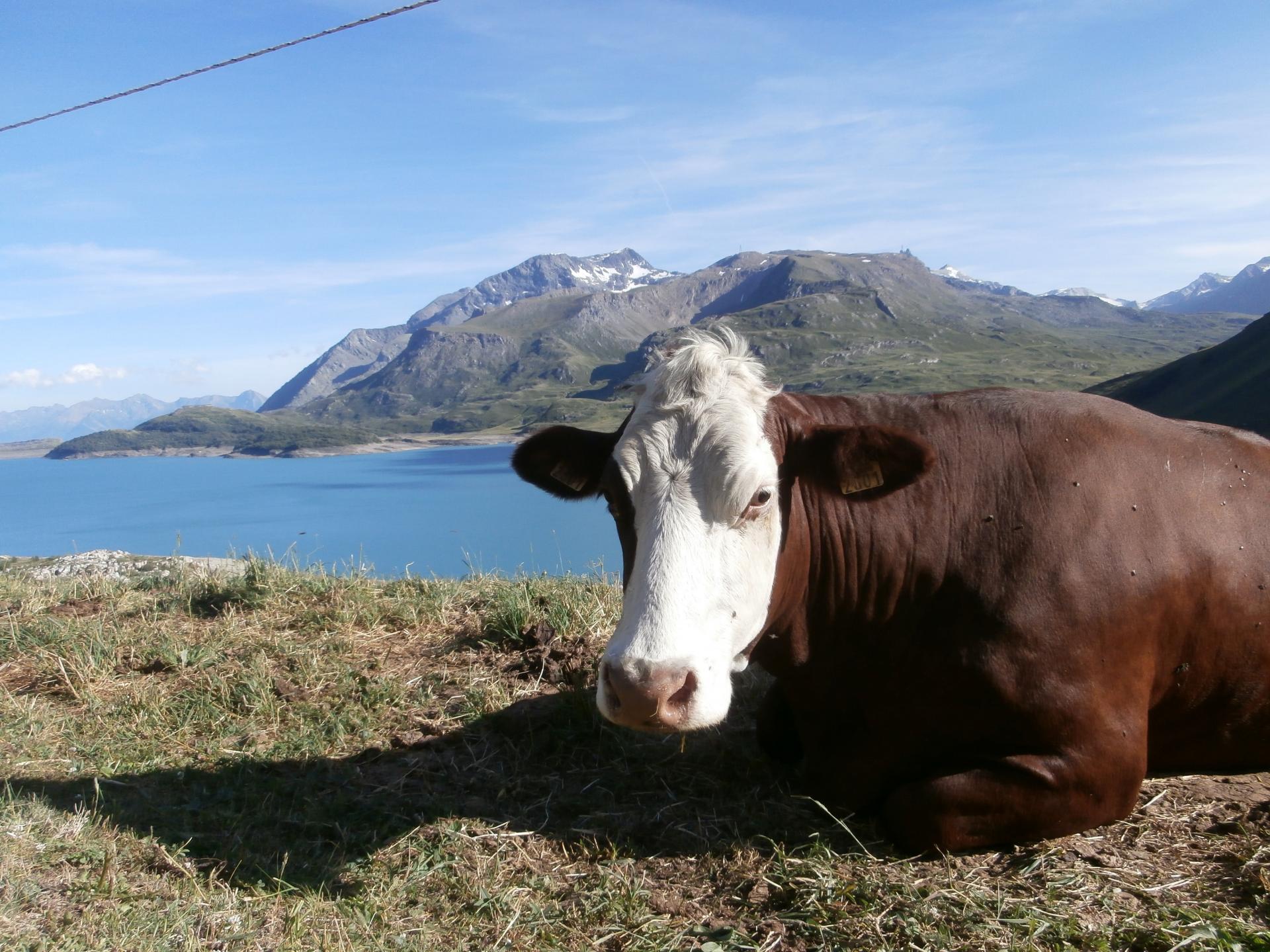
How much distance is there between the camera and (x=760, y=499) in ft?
12.6

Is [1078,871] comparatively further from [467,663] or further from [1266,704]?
[467,663]

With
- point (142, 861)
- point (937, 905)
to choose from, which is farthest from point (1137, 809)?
point (142, 861)

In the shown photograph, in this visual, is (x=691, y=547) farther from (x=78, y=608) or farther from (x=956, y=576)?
(x=78, y=608)

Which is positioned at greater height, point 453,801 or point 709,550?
point 709,550

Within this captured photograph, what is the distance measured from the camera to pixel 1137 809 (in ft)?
14.6

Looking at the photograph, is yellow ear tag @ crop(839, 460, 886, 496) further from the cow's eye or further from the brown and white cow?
the cow's eye

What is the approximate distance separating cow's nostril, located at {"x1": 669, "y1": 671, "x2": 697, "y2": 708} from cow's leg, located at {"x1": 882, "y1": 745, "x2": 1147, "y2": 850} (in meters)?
1.41

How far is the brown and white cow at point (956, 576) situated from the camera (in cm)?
383

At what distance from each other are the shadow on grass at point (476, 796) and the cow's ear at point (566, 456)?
1.60 metres

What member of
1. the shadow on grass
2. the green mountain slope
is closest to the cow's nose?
the shadow on grass

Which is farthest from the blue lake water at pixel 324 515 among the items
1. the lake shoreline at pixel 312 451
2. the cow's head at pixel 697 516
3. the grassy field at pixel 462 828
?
the lake shoreline at pixel 312 451

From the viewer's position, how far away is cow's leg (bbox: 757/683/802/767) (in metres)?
5.05

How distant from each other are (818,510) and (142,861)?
3.65 metres

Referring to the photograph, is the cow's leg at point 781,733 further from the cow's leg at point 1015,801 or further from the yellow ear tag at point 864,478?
the yellow ear tag at point 864,478
